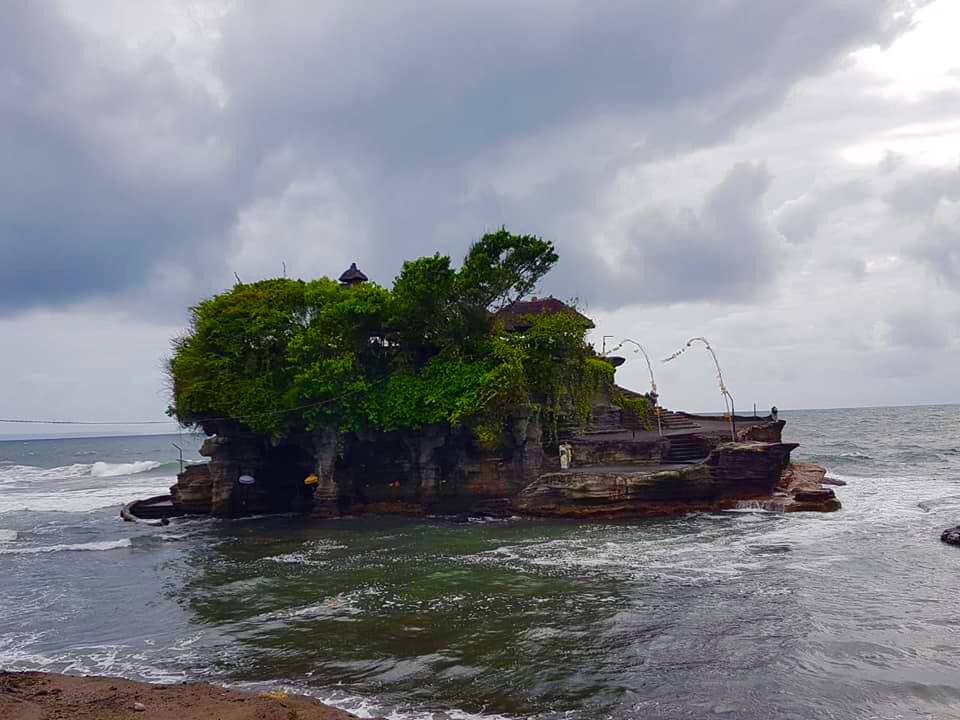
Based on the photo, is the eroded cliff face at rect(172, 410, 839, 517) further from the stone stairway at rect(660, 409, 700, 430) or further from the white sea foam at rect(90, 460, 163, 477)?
the white sea foam at rect(90, 460, 163, 477)

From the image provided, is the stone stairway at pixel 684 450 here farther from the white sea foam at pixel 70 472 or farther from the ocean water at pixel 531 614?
the white sea foam at pixel 70 472

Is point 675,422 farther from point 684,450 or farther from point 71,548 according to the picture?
point 71,548

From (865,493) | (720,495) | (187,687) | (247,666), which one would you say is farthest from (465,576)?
(865,493)

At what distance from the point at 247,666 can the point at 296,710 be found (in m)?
2.86

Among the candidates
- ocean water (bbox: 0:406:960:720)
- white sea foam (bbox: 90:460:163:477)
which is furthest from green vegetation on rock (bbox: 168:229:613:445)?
white sea foam (bbox: 90:460:163:477)

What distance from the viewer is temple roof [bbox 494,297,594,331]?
34906 millimetres

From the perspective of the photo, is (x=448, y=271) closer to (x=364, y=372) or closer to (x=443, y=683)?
(x=364, y=372)

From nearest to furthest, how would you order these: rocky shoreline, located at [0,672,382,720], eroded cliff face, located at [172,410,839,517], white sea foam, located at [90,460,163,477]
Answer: rocky shoreline, located at [0,672,382,720] < eroded cliff face, located at [172,410,839,517] < white sea foam, located at [90,460,163,477]

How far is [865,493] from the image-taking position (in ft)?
113

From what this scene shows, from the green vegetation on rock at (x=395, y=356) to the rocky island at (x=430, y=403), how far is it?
66 millimetres

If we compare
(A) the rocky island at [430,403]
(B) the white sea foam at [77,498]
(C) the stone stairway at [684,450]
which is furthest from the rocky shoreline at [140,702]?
(B) the white sea foam at [77,498]

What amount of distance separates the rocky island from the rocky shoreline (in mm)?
18405

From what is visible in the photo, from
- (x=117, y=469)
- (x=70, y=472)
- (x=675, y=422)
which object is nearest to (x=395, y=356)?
(x=675, y=422)

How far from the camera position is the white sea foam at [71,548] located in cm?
2591
